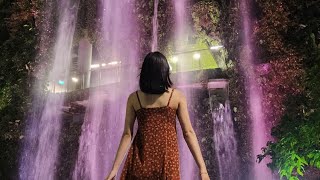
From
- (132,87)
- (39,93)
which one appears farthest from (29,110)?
(132,87)

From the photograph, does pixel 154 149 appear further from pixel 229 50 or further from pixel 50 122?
pixel 50 122

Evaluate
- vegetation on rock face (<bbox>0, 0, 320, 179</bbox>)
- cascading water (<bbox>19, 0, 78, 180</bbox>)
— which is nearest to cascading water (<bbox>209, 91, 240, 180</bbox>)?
vegetation on rock face (<bbox>0, 0, 320, 179</bbox>)

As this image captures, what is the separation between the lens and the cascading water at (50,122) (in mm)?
11234

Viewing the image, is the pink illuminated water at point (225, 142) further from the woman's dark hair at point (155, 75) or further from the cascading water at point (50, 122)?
the woman's dark hair at point (155, 75)

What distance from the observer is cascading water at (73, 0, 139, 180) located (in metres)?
11.0

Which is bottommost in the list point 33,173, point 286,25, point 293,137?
point 33,173

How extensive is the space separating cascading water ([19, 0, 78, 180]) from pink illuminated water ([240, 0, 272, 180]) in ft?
20.2

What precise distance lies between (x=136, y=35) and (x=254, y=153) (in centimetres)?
517

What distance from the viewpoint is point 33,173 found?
436 inches

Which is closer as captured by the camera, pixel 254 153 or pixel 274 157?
pixel 274 157

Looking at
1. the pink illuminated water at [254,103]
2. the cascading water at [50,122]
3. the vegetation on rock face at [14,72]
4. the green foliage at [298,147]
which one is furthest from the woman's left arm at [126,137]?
the vegetation on rock face at [14,72]

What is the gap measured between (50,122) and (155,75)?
33.2ft

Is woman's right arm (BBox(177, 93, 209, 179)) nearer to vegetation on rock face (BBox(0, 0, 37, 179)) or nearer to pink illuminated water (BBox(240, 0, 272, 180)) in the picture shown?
pink illuminated water (BBox(240, 0, 272, 180))

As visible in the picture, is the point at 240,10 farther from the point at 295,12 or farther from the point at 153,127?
the point at 153,127
